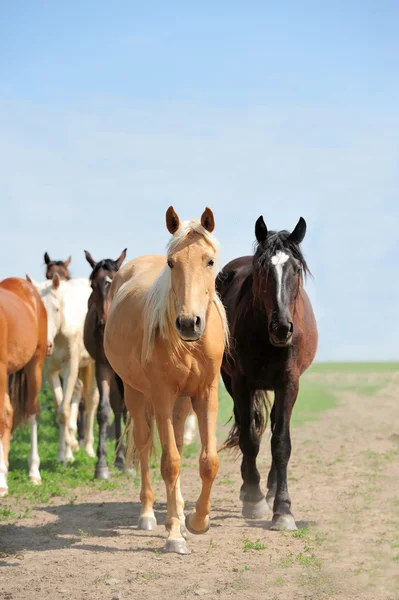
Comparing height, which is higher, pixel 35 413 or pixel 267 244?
pixel 267 244

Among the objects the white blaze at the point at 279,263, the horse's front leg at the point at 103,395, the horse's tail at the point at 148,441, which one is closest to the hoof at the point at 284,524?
the horse's tail at the point at 148,441

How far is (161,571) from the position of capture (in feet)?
19.2

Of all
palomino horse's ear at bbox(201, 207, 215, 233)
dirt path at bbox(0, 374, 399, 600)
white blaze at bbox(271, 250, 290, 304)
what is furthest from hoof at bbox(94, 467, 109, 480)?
palomino horse's ear at bbox(201, 207, 215, 233)

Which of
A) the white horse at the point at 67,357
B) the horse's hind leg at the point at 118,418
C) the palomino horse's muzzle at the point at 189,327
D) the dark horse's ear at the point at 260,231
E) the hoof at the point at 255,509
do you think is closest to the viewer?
the palomino horse's muzzle at the point at 189,327

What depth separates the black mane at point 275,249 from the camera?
714cm

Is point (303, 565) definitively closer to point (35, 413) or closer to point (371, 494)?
point (371, 494)

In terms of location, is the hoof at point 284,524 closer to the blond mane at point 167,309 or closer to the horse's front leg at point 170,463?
the horse's front leg at point 170,463

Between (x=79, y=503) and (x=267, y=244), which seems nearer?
(x=267, y=244)

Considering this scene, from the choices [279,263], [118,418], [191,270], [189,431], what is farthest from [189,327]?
[189,431]

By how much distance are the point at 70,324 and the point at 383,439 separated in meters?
5.34

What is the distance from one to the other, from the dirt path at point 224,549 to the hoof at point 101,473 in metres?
0.62

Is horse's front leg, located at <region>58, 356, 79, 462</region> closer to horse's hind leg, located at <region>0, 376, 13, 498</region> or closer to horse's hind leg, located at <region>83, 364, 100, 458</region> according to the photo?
horse's hind leg, located at <region>83, 364, 100, 458</region>

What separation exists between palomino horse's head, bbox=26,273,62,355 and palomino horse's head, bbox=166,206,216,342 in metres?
6.00

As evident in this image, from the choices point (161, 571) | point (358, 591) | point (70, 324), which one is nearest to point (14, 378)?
point (70, 324)
